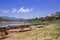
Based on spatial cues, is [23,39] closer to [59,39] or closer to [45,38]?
[45,38]

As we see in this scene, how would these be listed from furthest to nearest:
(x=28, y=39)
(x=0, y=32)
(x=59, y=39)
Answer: (x=0, y=32), (x=28, y=39), (x=59, y=39)

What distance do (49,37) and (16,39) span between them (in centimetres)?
229

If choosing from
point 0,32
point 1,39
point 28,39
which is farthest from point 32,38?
point 0,32

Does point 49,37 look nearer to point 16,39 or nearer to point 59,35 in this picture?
point 59,35

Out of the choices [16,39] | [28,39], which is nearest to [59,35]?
[28,39]

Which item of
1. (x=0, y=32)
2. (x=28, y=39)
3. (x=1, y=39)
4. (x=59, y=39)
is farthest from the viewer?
(x=0, y=32)

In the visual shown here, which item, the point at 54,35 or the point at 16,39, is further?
the point at 16,39

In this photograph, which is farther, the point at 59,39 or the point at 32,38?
the point at 32,38

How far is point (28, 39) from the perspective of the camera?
9883 mm

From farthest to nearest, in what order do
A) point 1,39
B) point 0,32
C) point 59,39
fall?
1. point 0,32
2. point 1,39
3. point 59,39

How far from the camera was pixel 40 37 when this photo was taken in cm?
972

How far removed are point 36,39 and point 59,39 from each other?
4.75 ft

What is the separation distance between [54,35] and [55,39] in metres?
0.65

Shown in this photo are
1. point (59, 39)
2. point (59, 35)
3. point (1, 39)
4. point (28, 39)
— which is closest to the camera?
point (59, 39)
